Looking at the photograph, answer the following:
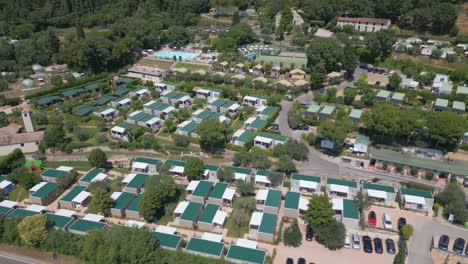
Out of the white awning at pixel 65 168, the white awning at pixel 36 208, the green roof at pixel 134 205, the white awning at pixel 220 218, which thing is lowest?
the white awning at pixel 36 208

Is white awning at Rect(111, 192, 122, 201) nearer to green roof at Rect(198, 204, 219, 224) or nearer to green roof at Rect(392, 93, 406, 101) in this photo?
green roof at Rect(198, 204, 219, 224)

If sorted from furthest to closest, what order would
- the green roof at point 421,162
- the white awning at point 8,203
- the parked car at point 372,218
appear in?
the green roof at point 421,162 < the white awning at point 8,203 < the parked car at point 372,218

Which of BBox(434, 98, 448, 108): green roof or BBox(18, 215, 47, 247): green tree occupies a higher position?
BBox(434, 98, 448, 108): green roof

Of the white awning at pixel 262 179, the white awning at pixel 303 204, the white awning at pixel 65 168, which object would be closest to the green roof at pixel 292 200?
the white awning at pixel 303 204

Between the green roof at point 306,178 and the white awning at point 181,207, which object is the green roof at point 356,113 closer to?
the green roof at point 306,178

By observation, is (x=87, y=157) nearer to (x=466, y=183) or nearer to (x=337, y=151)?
(x=337, y=151)

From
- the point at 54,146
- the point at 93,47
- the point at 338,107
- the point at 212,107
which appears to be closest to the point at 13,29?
the point at 93,47

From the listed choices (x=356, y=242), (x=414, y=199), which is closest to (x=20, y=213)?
(x=356, y=242)

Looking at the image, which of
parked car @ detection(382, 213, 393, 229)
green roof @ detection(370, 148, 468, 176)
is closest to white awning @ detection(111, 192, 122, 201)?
parked car @ detection(382, 213, 393, 229)
